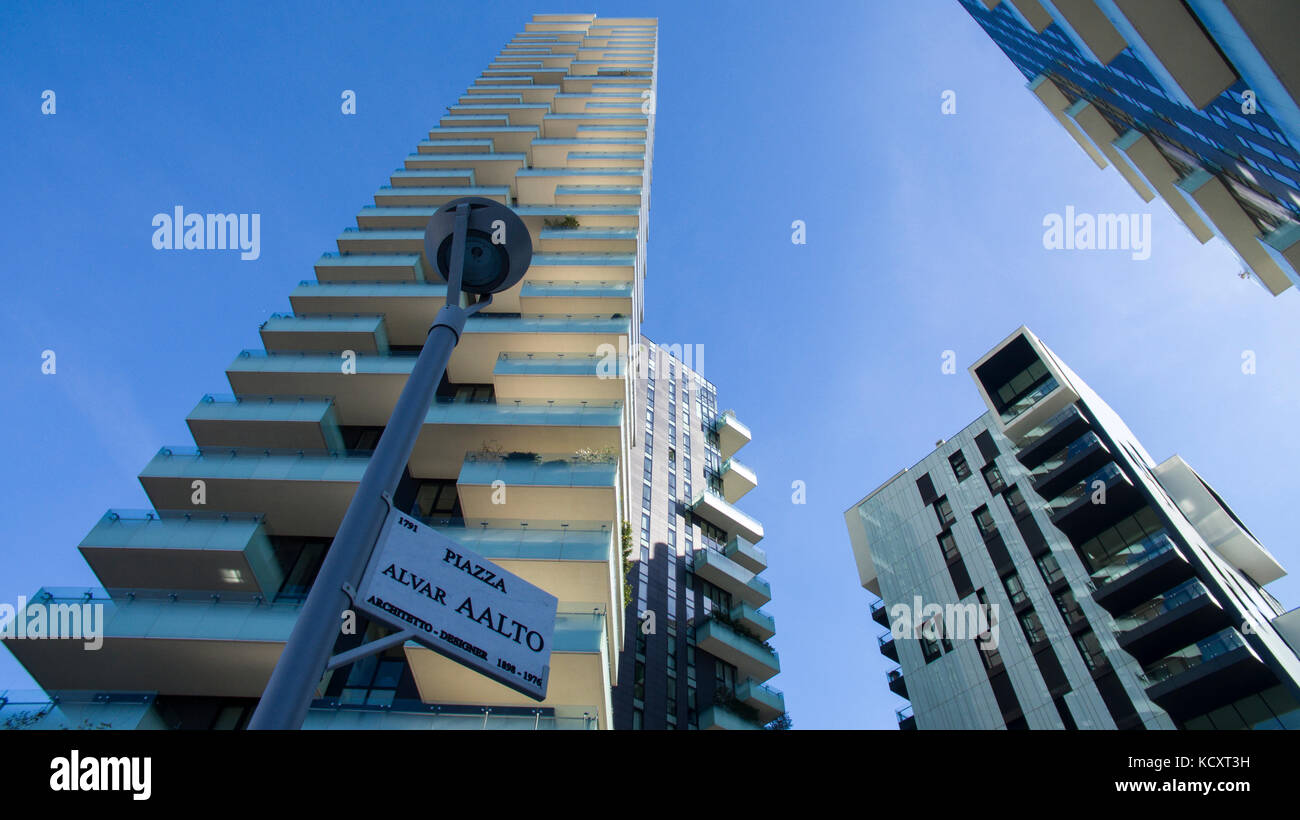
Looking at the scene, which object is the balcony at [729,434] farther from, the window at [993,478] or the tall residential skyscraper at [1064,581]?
the window at [993,478]

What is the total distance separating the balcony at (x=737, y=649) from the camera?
32438mm

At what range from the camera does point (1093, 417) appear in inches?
1480

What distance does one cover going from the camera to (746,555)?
128 feet

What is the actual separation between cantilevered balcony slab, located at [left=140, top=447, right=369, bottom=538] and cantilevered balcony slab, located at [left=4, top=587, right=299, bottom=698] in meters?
3.07

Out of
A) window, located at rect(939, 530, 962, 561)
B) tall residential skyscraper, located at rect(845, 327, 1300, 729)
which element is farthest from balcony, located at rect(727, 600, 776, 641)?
window, located at rect(939, 530, 962, 561)

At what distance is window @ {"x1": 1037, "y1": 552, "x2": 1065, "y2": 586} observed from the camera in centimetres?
3331

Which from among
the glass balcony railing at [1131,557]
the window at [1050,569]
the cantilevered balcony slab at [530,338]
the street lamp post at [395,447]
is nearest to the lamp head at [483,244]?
the street lamp post at [395,447]

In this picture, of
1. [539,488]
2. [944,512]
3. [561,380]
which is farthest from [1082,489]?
[539,488]

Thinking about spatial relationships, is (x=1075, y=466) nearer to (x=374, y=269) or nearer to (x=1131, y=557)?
(x=1131, y=557)

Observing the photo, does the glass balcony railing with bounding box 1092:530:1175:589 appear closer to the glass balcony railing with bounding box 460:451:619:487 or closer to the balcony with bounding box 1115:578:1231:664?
the balcony with bounding box 1115:578:1231:664

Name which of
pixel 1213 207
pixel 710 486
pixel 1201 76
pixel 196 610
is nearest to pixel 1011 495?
pixel 710 486

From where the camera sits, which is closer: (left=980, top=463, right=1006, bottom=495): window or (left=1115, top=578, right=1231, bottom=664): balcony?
(left=1115, top=578, right=1231, bottom=664): balcony

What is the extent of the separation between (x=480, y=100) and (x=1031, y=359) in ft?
126

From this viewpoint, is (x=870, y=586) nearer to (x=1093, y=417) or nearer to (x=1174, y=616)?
(x=1093, y=417)
